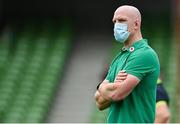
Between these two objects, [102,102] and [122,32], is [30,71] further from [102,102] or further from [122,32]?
[122,32]

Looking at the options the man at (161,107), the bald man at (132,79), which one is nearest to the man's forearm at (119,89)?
the bald man at (132,79)

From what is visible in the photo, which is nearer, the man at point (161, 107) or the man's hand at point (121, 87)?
the man's hand at point (121, 87)

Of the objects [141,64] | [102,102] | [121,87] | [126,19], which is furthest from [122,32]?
[102,102]

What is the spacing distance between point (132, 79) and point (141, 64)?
12 cm

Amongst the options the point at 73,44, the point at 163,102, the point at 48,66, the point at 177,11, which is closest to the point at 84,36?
the point at 73,44

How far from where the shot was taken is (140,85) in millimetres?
4531

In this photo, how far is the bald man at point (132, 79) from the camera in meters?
4.50

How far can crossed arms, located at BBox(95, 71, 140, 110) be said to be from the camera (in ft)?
14.7

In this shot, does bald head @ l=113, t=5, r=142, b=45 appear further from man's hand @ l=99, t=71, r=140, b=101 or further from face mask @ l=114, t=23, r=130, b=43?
man's hand @ l=99, t=71, r=140, b=101

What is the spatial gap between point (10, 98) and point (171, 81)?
10.4 ft

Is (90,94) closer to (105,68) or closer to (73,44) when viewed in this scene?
(105,68)

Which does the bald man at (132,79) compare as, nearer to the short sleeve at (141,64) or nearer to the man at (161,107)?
the short sleeve at (141,64)

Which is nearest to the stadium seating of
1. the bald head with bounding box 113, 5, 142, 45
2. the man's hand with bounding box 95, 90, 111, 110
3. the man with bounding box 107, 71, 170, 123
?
the man with bounding box 107, 71, 170, 123

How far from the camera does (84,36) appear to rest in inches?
599
